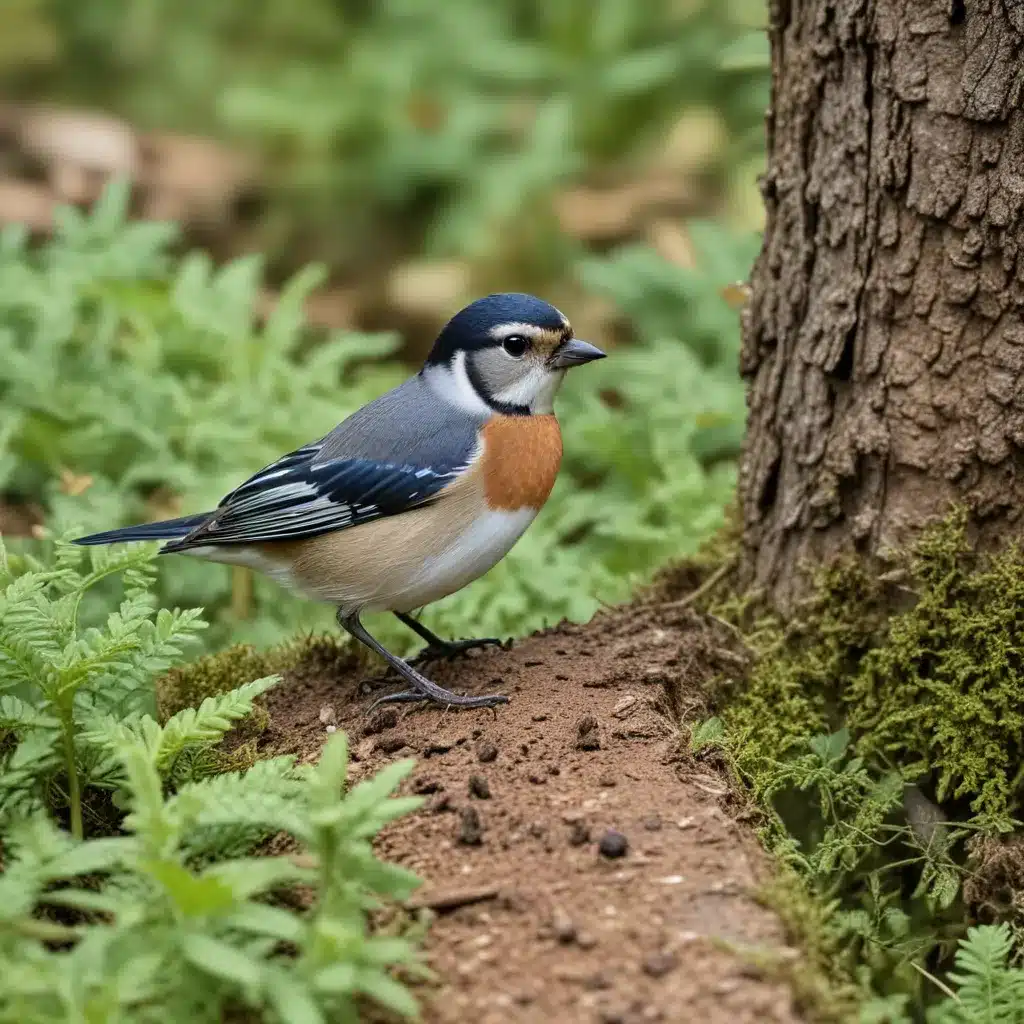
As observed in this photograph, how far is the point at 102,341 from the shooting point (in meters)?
7.08

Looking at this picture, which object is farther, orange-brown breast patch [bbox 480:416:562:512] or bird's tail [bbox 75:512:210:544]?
bird's tail [bbox 75:512:210:544]

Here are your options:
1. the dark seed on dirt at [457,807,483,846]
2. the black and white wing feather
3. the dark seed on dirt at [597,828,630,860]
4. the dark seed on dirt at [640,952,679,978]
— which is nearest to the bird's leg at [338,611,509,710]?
the black and white wing feather

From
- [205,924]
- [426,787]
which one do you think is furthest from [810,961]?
[205,924]

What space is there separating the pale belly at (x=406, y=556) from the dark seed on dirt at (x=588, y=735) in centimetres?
83

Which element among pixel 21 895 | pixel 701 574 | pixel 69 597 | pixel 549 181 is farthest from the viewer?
pixel 549 181

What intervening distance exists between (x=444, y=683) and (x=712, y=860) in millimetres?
1563

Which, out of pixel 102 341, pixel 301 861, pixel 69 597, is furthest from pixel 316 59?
pixel 301 861

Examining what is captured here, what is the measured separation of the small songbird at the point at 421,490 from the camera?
4.71m

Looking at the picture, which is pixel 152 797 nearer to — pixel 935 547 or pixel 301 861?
pixel 301 861

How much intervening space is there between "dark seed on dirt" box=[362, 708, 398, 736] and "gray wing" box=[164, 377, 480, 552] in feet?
2.33

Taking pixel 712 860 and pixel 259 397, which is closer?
pixel 712 860

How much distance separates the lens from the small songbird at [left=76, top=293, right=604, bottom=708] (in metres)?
4.71

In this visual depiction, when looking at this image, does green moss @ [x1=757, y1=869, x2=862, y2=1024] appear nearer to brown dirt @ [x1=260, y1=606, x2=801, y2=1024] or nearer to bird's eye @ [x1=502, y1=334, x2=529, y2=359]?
brown dirt @ [x1=260, y1=606, x2=801, y2=1024]

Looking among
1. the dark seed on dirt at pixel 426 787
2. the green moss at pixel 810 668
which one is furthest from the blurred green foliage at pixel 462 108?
the dark seed on dirt at pixel 426 787
